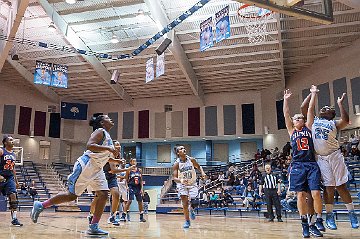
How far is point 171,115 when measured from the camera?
28.6 m

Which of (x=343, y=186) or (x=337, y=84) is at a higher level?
(x=337, y=84)

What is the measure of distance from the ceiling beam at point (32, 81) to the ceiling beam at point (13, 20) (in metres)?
3.25

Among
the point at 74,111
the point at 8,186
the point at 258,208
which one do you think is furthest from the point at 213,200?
the point at 74,111

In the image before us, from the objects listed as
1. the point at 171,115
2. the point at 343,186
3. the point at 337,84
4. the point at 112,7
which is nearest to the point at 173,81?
the point at 171,115

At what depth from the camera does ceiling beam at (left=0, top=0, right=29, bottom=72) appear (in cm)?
1583

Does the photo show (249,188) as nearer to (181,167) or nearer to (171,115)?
(181,167)

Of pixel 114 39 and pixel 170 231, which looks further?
pixel 114 39

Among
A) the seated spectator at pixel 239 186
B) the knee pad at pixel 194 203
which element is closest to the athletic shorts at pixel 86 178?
the knee pad at pixel 194 203

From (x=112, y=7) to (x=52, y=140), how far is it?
1393 cm

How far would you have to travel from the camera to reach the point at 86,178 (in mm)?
4957

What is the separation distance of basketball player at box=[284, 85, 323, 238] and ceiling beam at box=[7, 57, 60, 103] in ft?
69.6

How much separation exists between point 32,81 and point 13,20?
8.40m

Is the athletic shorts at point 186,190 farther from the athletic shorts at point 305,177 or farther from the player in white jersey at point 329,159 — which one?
the athletic shorts at point 305,177

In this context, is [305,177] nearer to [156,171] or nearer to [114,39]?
[114,39]
